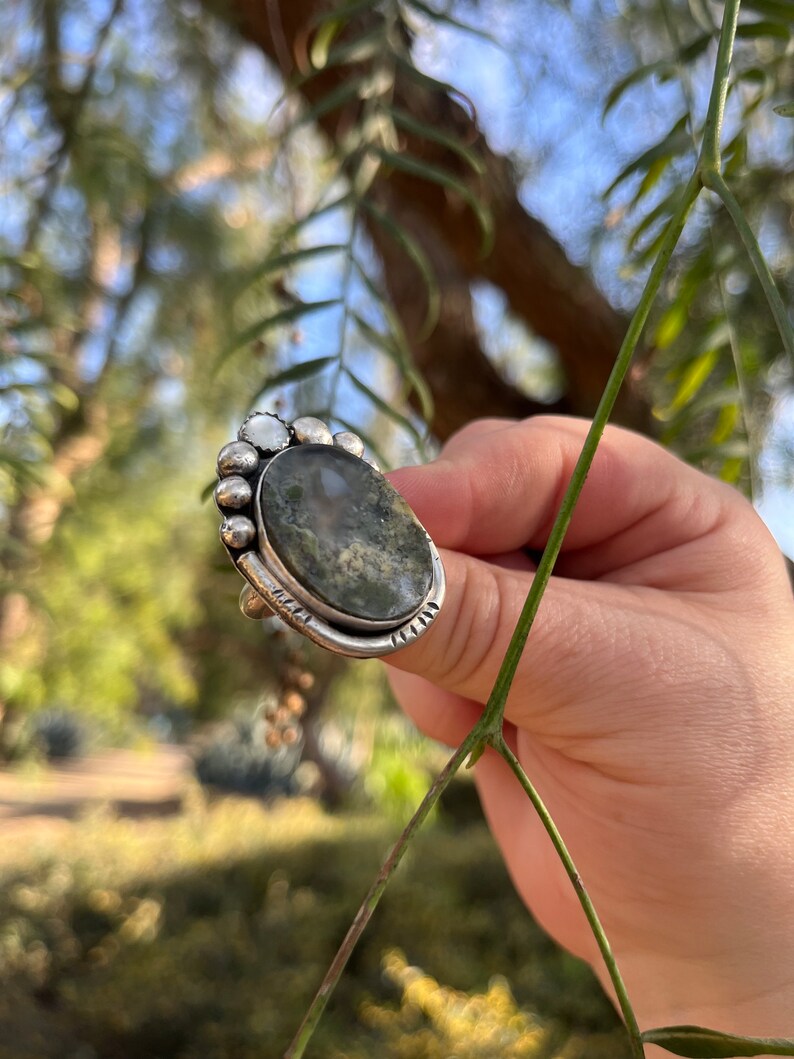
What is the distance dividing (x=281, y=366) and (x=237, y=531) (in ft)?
2.50

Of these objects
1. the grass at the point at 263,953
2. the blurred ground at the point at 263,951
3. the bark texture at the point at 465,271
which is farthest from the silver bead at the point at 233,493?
the grass at the point at 263,953

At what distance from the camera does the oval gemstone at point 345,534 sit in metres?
0.41

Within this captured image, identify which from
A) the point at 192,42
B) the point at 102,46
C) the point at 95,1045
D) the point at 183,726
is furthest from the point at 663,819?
the point at 183,726

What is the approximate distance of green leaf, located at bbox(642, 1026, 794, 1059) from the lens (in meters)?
0.30

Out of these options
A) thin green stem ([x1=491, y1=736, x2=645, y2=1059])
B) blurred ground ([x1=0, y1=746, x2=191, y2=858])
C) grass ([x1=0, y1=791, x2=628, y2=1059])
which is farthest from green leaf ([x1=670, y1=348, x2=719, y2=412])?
blurred ground ([x1=0, y1=746, x2=191, y2=858])

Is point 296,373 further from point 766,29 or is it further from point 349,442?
point 766,29

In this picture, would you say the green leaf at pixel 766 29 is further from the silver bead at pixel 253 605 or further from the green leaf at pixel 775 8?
the silver bead at pixel 253 605

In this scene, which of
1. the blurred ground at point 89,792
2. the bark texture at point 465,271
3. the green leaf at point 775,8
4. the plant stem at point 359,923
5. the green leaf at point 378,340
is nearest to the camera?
the plant stem at point 359,923

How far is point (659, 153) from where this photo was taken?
66 centimetres

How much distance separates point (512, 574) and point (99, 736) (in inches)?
336

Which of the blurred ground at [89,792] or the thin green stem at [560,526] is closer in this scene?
the thin green stem at [560,526]

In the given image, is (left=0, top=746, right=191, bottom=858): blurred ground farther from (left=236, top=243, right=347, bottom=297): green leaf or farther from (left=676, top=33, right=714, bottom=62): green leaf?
(left=676, top=33, right=714, bottom=62): green leaf

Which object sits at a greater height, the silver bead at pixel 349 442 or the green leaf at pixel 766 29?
the green leaf at pixel 766 29

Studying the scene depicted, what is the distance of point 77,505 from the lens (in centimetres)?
210
